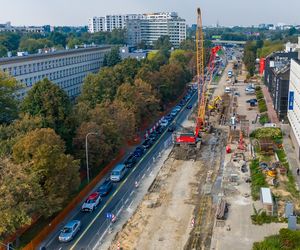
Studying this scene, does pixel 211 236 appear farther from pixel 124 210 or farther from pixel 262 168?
pixel 262 168

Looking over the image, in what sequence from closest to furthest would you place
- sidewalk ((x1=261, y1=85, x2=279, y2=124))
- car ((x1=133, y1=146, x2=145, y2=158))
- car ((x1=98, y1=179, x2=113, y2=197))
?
car ((x1=98, y1=179, x2=113, y2=197)) < car ((x1=133, y1=146, x2=145, y2=158)) < sidewalk ((x1=261, y1=85, x2=279, y2=124))

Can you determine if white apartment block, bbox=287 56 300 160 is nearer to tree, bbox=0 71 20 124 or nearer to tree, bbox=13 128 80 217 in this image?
tree, bbox=13 128 80 217

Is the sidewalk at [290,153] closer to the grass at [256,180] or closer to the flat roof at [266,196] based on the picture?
the grass at [256,180]

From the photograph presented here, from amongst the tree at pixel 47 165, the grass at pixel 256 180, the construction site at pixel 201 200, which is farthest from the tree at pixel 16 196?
the grass at pixel 256 180

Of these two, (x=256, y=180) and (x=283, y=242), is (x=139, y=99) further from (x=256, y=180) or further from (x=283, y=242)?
(x=283, y=242)

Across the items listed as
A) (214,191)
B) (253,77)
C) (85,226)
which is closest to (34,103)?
(85,226)

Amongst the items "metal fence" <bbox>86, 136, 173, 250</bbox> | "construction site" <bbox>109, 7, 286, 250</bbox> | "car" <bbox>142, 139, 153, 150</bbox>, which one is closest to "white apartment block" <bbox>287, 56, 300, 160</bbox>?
"construction site" <bbox>109, 7, 286, 250</bbox>

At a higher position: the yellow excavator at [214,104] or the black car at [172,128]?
the yellow excavator at [214,104]
